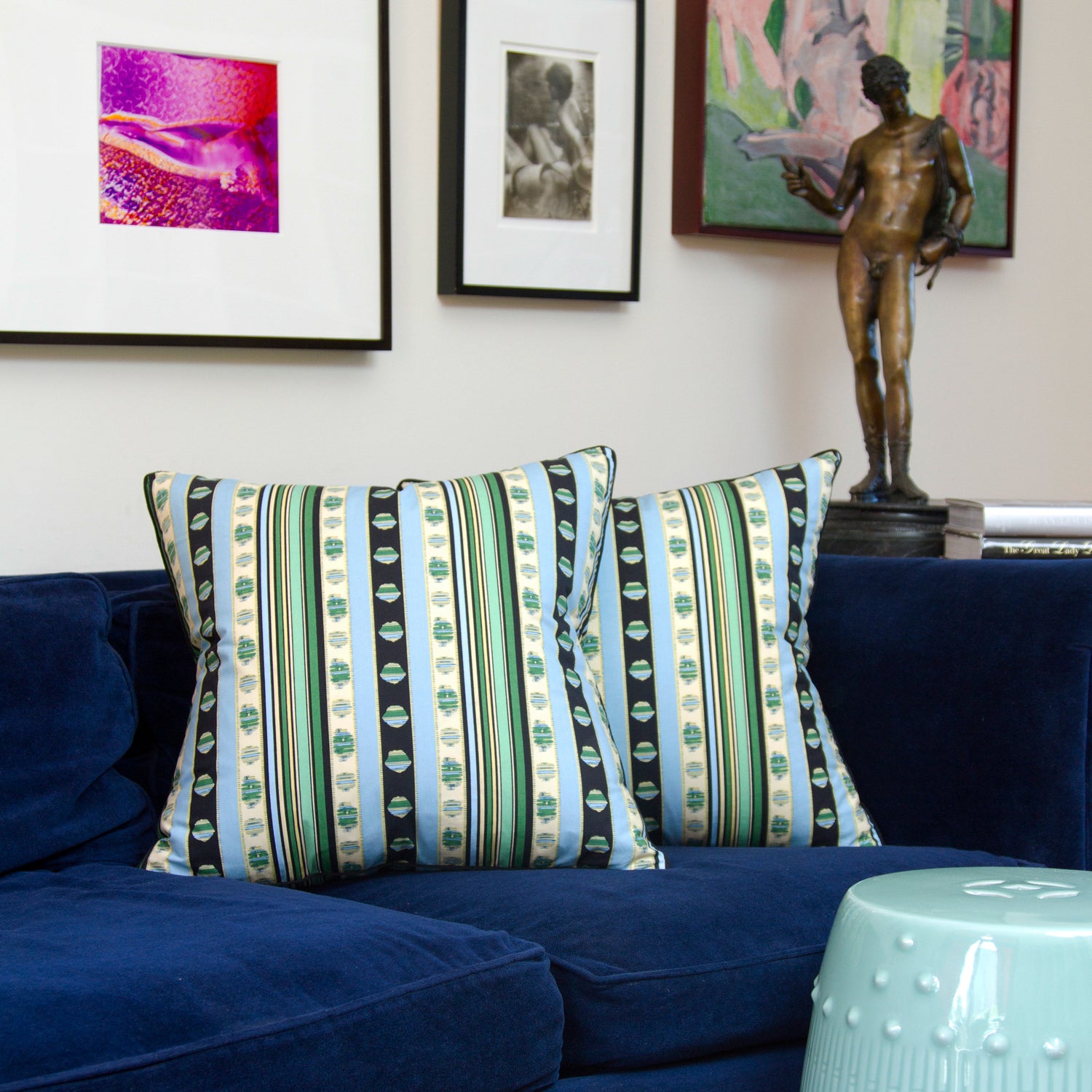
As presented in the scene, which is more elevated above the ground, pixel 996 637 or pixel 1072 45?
pixel 1072 45

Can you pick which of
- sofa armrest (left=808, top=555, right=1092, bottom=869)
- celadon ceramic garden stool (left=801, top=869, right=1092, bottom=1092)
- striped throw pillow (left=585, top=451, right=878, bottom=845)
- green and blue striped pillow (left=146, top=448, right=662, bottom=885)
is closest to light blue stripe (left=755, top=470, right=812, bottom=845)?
striped throw pillow (left=585, top=451, right=878, bottom=845)

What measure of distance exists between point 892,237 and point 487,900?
1357 mm

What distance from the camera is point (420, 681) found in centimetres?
145

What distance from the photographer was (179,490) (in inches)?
61.6

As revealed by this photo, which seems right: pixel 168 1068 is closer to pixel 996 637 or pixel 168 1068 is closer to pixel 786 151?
pixel 996 637

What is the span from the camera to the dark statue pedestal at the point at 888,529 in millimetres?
2127

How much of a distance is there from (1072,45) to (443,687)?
2087 mm

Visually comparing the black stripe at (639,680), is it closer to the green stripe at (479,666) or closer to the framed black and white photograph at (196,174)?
the green stripe at (479,666)

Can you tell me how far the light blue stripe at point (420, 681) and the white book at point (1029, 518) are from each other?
2.98 feet

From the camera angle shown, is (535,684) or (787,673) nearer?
(535,684)

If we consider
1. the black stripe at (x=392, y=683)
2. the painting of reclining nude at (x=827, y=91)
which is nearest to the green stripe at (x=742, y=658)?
the black stripe at (x=392, y=683)

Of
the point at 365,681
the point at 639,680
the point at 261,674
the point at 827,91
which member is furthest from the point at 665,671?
the point at 827,91

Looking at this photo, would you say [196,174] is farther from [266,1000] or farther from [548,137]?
[266,1000]

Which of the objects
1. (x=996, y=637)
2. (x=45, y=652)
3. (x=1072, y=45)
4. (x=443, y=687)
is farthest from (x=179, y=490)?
(x=1072, y=45)
